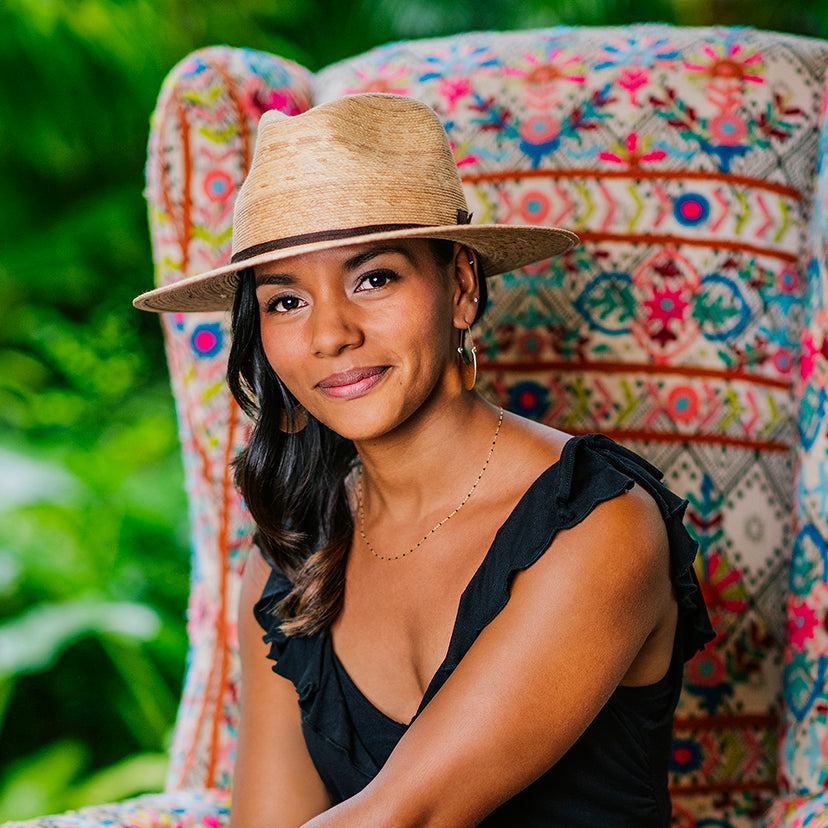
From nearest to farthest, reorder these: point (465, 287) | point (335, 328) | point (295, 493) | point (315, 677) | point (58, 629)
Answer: point (335, 328) → point (465, 287) → point (315, 677) → point (295, 493) → point (58, 629)

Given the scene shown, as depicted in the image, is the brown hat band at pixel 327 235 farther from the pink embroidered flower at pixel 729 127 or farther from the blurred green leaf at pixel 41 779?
the blurred green leaf at pixel 41 779

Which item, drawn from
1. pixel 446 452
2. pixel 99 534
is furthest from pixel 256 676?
pixel 99 534

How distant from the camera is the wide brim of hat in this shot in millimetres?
1129

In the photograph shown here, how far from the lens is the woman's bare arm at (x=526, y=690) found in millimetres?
1062

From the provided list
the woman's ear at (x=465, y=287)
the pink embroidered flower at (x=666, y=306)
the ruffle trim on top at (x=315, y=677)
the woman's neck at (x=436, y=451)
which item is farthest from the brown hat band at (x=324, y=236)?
the pink embroidered flower at (x=666, y=306)

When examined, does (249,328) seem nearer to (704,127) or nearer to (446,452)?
(446,452)

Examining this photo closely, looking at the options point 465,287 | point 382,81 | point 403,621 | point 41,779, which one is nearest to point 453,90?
point 382,81

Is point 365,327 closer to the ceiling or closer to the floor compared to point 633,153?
closer to the floor

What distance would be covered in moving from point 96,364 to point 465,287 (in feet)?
7.47

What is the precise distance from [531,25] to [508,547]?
8.98 ft

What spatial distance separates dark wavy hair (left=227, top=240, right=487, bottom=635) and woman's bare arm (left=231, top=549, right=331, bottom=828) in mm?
94

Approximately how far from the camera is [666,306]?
65.8 inches

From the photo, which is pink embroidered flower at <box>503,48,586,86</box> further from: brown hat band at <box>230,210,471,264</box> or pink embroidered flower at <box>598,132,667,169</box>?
brown hat band at <box>230,210,471,264</box>

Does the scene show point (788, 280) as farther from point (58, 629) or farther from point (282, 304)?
point (58, 629)
